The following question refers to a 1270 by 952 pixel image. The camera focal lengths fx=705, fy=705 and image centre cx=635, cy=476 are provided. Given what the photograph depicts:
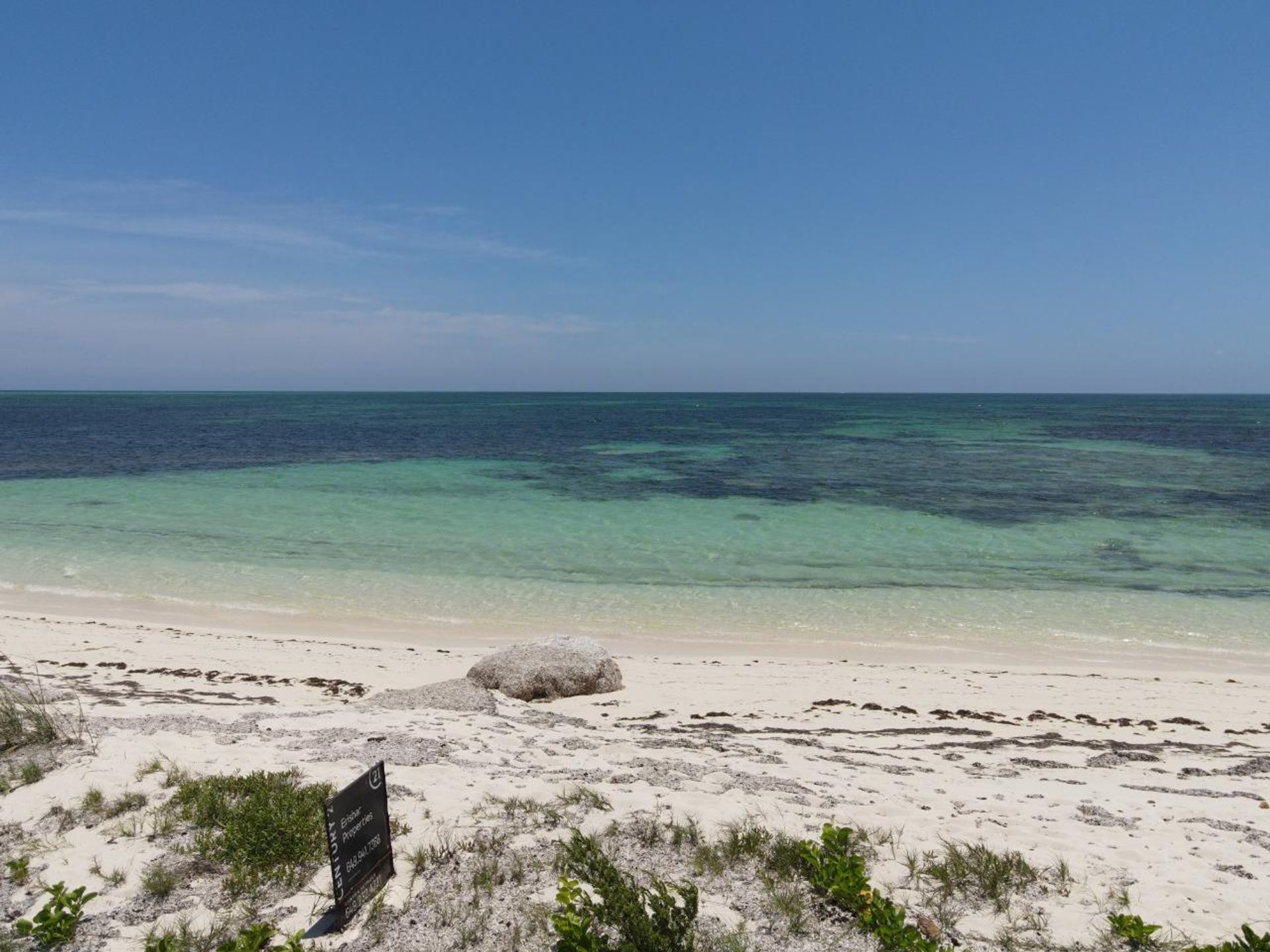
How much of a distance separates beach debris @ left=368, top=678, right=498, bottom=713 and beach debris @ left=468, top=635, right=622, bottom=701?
1.03m

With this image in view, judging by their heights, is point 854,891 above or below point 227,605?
above

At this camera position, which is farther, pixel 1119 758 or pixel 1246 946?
pixel 1119 758

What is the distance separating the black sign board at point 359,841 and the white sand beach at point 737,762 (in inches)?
8.3

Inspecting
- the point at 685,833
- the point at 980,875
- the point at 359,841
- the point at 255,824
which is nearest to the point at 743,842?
the point at 685,833

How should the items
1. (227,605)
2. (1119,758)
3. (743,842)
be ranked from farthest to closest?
(227,605) → (1119,758) → (743,842)

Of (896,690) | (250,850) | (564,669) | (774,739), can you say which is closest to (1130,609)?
(896,690)

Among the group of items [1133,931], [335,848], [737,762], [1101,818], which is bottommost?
[737,762]

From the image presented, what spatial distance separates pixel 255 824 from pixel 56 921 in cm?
121

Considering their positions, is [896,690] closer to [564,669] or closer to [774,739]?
[774,739]

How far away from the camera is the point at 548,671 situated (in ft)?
36.7

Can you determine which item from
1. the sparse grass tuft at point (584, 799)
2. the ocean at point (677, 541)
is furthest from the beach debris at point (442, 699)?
the ocean at point (677, 541)

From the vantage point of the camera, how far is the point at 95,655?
41.8 feet

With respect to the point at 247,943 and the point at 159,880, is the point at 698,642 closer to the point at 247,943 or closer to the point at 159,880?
the point at 159,880

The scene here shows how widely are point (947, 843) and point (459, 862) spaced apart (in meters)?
3.83
